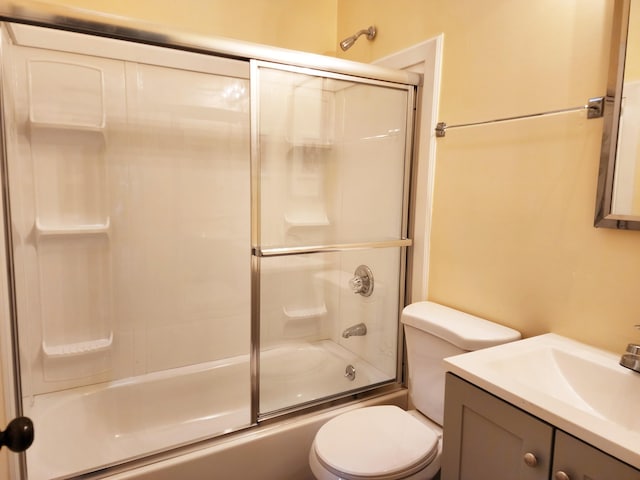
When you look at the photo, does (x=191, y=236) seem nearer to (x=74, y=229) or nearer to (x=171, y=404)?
(x=74, y=229)

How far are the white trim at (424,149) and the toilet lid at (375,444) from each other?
613 millimetres

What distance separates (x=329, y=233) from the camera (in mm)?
Result: 2125

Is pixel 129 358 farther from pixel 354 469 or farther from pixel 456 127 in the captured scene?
pixel 456 127

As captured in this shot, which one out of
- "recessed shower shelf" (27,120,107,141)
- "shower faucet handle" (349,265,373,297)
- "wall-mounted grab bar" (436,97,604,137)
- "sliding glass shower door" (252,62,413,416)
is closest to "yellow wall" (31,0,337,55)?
"recessed shower shelf" (27,120,107,141)

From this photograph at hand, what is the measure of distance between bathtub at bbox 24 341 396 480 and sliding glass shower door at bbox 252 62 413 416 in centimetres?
1

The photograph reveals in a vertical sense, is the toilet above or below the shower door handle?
below

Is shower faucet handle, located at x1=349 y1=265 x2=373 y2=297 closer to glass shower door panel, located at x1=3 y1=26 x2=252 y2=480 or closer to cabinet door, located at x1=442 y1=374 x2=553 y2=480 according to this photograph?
glass shower door panel, located at x1=3 y1=26 x2=252 y2=480

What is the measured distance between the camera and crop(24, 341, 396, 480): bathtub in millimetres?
1701

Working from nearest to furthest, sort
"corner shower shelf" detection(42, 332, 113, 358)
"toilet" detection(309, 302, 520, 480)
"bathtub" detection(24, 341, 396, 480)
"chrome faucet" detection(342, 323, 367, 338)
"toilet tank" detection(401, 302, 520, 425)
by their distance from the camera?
"toilet" detection(309, 302, 520, 480), "toilet tank" detection(401, 302, 520, 425), "bathtub" detection(24, 341, 396, 480), "corner shower shelf" detection(42, 332, 113, 358), "chrome faucet" detection(342, 323, 367, 338)

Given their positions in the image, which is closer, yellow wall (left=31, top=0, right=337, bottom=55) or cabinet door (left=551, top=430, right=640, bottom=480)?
cabinet door (left=551, top=430, right=640, bottom=480)

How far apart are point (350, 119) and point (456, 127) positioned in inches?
23.7

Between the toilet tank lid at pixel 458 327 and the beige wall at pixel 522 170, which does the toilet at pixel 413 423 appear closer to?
the toilet tank lid at pixel 458 327

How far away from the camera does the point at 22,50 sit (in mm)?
1738

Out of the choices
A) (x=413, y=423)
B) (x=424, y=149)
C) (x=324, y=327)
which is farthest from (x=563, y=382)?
(x=324, y=327)
